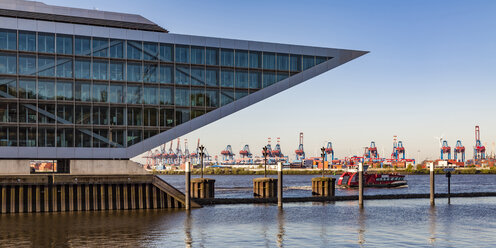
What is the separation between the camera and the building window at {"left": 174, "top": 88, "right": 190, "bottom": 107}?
216ft

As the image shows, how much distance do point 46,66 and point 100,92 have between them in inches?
230

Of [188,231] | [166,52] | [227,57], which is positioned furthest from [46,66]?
[188,231]

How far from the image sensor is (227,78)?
6800cm

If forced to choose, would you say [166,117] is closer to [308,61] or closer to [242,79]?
[242,79]

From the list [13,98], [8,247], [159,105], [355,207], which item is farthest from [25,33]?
[355,207]

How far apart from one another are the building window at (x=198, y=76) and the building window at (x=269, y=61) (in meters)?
7.50

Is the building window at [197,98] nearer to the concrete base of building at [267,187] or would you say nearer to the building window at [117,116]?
the building window at [117,116]

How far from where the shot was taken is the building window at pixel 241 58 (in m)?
68.2

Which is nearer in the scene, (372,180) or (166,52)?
(166,52)

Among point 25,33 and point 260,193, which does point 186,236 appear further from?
point 260,193

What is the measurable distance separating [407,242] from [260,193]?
123 ft

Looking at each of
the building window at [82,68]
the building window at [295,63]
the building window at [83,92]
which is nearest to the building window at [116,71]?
the building window at [82,68]

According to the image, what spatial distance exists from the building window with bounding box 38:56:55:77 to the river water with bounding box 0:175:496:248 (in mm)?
14834

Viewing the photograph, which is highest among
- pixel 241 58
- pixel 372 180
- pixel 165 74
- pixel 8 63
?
pixel 241 58
